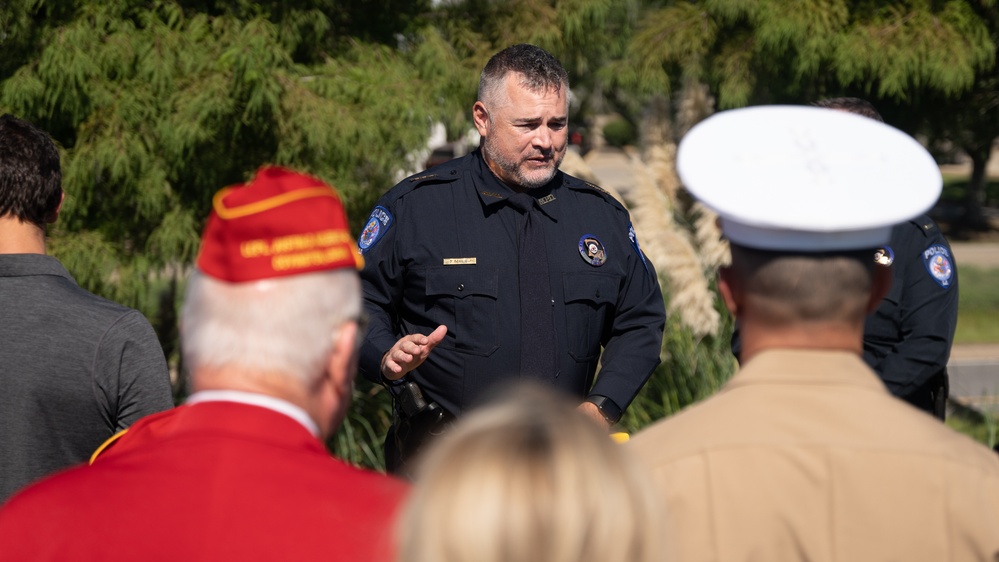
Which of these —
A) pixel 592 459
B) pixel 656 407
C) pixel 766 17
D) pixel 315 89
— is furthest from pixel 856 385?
pixel 766 17

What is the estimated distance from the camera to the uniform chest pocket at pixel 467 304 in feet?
11.5

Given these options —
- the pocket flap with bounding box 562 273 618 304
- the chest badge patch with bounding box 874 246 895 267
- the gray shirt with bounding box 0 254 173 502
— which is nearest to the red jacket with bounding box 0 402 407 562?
the gray shirt with bounding box 0 254 173 502

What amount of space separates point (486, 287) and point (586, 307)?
0.35 meters

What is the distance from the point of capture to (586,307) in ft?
11.8

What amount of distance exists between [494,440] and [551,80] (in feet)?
8.73

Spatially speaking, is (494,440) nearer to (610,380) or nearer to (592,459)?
(592,459)

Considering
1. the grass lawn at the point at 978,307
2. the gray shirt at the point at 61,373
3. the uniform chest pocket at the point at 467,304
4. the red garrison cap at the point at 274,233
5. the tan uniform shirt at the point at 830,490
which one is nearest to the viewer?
the red garrison cap at the point at 274,233

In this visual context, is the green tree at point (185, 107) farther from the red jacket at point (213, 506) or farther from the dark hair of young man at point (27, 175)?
the red jacket at point (213, 506)

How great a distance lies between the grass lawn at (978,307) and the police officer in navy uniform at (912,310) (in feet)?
26.9

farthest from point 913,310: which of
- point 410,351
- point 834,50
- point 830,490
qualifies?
point 834,50

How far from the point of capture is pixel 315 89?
541 cm

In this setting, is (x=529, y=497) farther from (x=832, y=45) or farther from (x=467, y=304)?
(x=832, y=45)

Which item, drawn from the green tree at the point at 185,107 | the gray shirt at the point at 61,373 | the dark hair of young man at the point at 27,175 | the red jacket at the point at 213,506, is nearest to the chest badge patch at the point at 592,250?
the gray shirt at the point at 61,373

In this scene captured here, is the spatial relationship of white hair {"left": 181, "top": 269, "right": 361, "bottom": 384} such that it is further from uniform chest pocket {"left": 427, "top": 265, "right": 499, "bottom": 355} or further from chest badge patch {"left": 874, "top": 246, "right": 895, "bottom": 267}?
chest badge patch {"left": 874, "top": 246, "right": 895, "bottom": 267}
